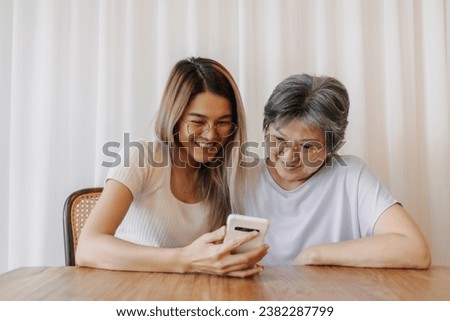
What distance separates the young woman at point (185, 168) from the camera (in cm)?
130

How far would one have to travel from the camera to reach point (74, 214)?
162 centimetres

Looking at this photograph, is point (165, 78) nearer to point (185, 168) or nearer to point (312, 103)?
point (185, 168)

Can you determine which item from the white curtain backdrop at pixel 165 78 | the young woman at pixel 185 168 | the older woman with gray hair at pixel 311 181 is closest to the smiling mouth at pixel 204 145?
the young woman at pixel 185 168

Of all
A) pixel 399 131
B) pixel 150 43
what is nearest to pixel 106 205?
pixel 150 43

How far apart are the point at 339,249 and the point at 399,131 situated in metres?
0.80

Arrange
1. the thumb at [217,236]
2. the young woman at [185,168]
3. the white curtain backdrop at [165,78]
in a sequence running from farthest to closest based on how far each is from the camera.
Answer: the white curtain backdrop at [165,78] < the young woman at [185,168] < the thumb at [217,236]

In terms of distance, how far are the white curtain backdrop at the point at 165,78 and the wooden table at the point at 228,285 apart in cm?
74

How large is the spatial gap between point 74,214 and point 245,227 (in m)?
0.81

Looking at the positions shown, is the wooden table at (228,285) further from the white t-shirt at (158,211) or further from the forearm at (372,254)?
the white t-shirt at (158,211)

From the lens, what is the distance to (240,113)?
1.41 meters

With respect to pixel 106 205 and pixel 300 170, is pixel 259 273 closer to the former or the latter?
pixel 106 205

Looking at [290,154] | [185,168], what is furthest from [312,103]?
[185,168]

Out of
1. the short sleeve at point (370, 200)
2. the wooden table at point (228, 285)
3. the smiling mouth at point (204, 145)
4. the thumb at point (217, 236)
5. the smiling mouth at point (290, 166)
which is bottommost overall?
the wooden table at point (228, 285)

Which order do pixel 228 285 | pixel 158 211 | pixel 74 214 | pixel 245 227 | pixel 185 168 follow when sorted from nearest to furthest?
1. pixel 228 285
2. pixel 245 227
3. pixel 158 211
4. pixel 185 168
5. pixel 74 214
